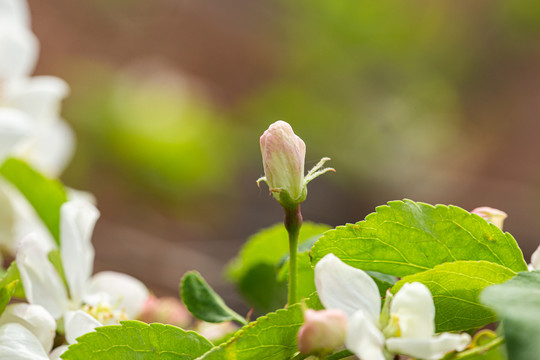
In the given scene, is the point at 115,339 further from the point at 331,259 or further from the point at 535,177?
the point at 535,177

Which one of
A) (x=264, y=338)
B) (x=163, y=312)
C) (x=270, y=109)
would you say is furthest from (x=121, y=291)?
(x=270, y=109)

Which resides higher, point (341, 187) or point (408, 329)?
point (408, 329)

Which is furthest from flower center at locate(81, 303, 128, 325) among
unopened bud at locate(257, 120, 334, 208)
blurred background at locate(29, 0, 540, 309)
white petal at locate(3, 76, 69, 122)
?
blurred background at locate(29, 0, 540, 309)

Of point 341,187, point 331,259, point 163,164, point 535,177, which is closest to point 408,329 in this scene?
point 331,259

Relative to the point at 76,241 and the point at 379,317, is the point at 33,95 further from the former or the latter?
the point at 379,317

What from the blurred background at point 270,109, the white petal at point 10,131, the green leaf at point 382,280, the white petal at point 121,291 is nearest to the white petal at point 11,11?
the white petal at point 10,131

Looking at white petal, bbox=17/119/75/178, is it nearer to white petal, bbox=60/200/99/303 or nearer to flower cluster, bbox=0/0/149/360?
flower cluster, bbox=0/0/149/360

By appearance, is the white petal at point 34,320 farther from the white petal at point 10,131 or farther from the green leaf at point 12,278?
the white petal at point 10,131
